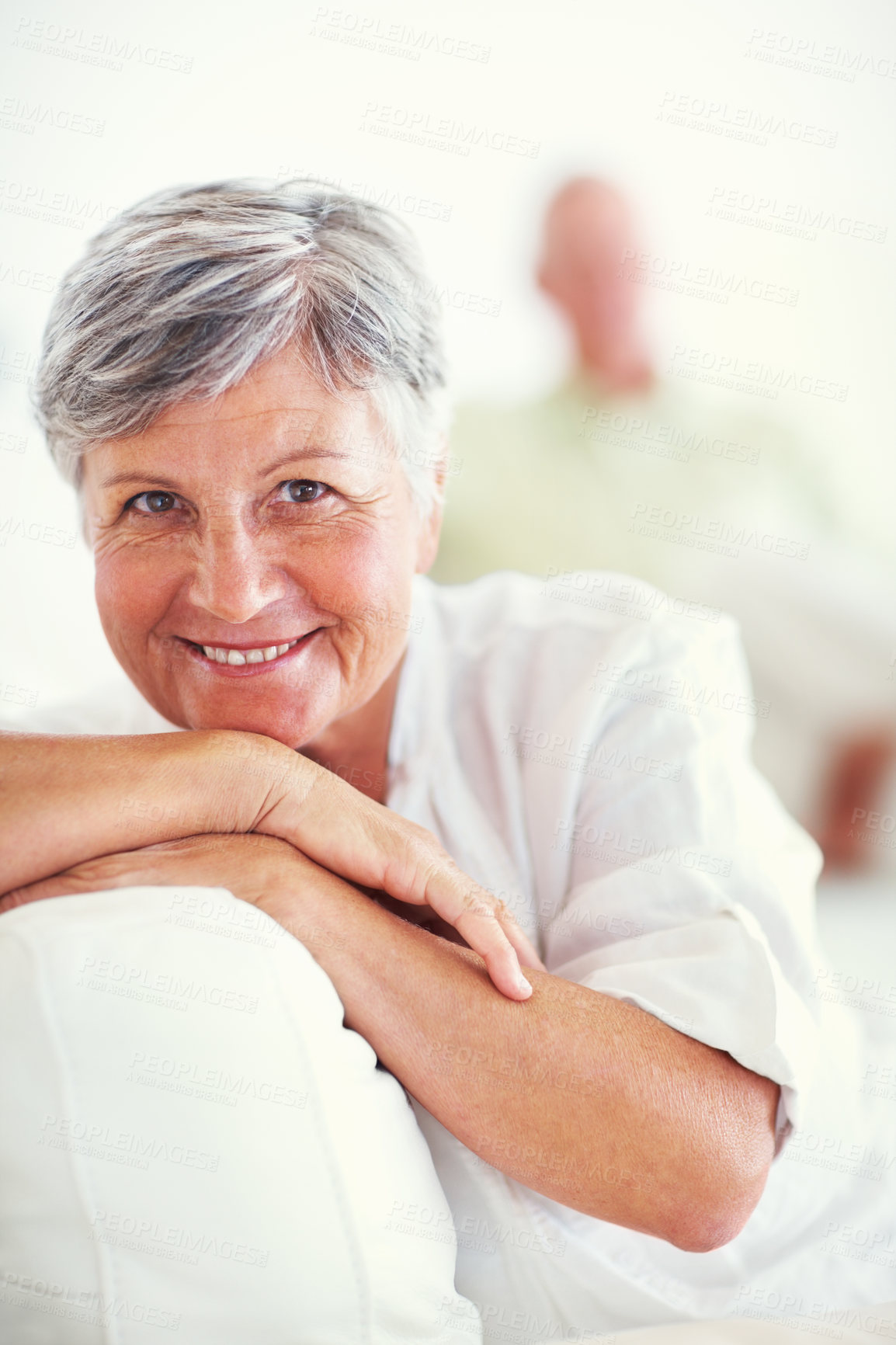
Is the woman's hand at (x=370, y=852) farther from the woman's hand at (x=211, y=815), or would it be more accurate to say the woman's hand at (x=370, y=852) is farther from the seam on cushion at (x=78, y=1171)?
the seam on cushion at (x=78, y=1171)

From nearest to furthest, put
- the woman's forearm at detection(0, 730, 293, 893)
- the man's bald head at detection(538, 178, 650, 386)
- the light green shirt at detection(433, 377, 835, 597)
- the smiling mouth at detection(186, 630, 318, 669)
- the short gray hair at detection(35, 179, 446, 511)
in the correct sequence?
1. the woman's forearm at detection(0, 730, 293, 893)
2. the short gray hair at detection(35, 179, 446, 511)
3. the smiling mouth at detection(186, 630, 318, 669)
4. the man's bald head at detection(538, 178, 650, 386)
5. the light green shirt at detection(433, 377, 835, 597)

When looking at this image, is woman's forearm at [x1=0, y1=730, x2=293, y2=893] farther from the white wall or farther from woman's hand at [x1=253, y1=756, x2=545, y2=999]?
the white wall

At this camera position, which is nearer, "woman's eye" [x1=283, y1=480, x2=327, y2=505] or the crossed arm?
the crossed arm

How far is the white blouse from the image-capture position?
981 mm

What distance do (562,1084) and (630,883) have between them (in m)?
0.26

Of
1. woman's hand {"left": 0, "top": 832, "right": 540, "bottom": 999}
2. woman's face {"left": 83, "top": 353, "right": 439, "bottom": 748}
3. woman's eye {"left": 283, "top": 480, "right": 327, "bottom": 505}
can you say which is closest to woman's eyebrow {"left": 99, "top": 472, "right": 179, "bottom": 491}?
woman's face {"left": 83, "top": 353, "right": 439, "bottom": 748}

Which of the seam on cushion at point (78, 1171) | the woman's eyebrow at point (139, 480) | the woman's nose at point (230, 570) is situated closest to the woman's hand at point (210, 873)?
the seam on cushion at point (78, 1171)

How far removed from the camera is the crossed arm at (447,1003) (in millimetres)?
870

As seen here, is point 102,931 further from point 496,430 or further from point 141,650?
point 496,430

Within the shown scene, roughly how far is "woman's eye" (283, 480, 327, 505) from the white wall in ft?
1.89

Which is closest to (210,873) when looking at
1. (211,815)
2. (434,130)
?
(211,815)

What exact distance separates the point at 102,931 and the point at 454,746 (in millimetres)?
635

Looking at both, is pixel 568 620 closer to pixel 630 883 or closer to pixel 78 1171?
pixel 630 883

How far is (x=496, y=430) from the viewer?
255 cm
